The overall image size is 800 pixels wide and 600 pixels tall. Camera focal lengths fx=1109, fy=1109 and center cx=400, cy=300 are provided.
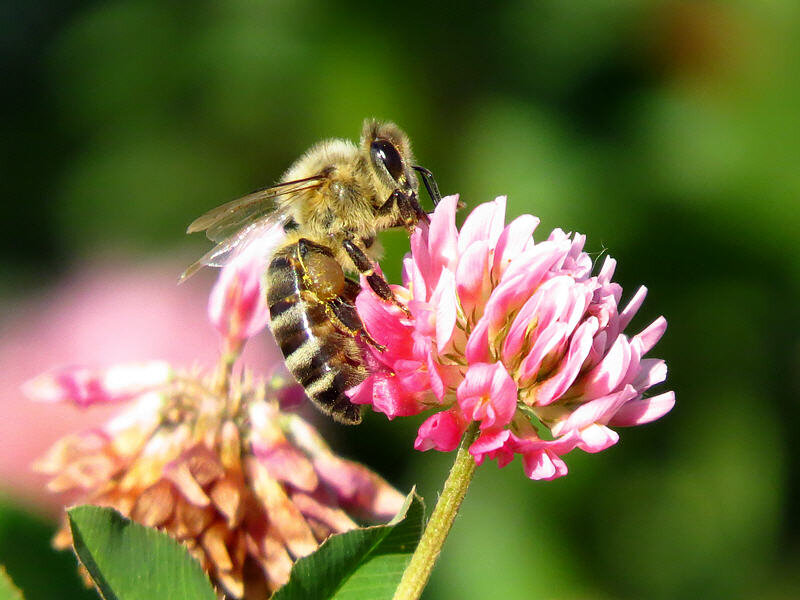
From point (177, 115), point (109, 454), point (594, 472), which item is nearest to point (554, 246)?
point (109, 454)

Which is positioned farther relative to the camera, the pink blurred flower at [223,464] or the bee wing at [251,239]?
→ the bee wing at [251,239]

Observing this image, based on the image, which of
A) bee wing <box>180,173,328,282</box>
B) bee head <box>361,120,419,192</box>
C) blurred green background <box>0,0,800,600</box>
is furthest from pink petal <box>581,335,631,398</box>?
blurred green background <box>0,0,800,600</box>

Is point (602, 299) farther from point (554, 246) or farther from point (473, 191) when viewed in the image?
point (473, 191)

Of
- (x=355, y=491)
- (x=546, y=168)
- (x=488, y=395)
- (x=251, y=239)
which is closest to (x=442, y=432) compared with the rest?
(x=488, y=395)

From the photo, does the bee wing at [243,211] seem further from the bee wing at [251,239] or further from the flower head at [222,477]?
the flower head at [222,477]

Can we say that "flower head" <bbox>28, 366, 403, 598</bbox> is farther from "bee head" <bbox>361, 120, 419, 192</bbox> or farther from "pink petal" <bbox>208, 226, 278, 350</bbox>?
"bee head" <bbox>361, 120, 419, 192</bbox>

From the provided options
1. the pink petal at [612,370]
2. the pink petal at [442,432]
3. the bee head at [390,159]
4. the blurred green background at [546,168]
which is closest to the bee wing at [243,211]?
the bee head at [390,159]

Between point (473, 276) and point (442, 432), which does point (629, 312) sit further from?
point (442, 432)
